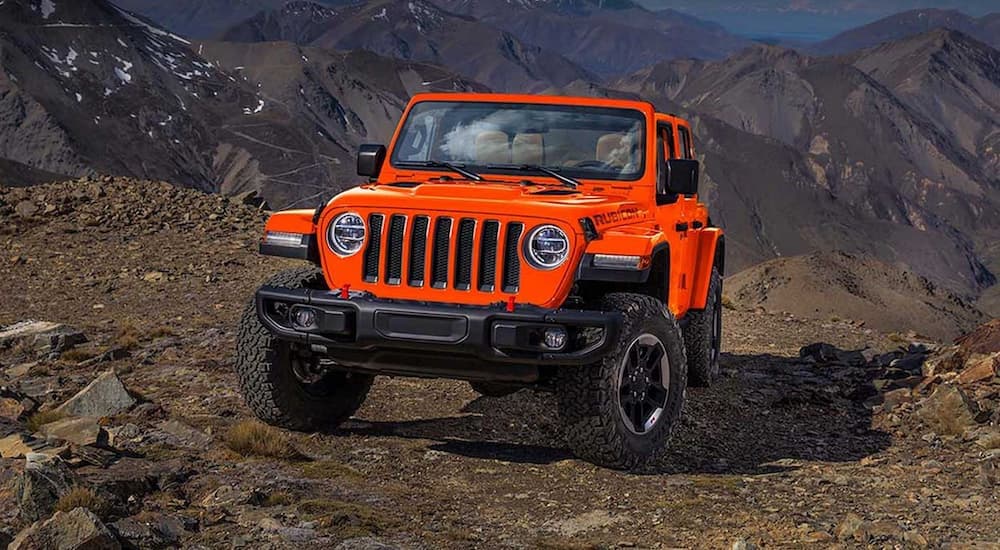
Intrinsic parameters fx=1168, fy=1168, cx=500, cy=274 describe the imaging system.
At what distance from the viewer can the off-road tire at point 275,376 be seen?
818cm

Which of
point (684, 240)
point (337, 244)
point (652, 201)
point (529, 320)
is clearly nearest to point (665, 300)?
point (652, 201)

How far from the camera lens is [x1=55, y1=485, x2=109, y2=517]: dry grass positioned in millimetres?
5805

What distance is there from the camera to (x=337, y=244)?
25.8 feet

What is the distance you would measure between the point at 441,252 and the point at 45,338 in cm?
665

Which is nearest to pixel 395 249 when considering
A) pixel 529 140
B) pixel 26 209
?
pixel 529 140

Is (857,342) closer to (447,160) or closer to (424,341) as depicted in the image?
(447,160)

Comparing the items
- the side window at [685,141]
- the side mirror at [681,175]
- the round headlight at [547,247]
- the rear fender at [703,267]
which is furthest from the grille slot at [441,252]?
the rear fender at [703,267]

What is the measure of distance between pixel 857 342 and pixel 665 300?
9.58 m

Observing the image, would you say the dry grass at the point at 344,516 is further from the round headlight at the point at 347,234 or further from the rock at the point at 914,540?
the rock at the point at 914,540

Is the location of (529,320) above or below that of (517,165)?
below

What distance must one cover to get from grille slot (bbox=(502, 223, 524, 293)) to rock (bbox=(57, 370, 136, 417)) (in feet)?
11.3

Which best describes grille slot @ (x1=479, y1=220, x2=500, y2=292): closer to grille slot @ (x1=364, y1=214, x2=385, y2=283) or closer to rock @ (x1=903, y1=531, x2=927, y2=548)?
grille slot @ (x1=364, y1=214, x2=385, y2=283)

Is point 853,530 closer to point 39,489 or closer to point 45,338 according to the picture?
point 39,489

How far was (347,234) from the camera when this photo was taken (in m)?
7.84
